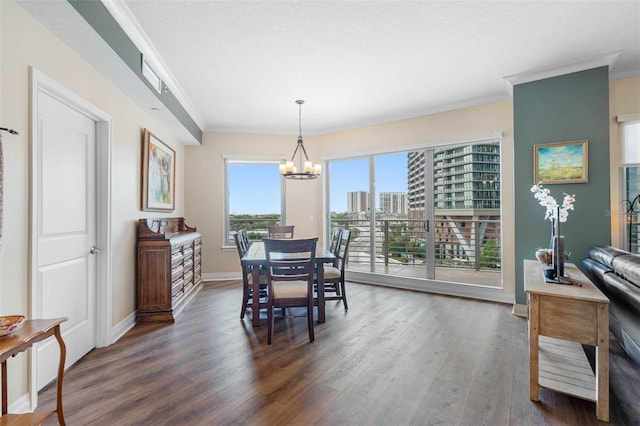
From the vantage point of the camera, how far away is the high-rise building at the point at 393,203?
196 inches

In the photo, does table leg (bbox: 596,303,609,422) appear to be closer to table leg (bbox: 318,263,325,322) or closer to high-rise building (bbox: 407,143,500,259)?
table leg (bbox: 318,263,325,322)

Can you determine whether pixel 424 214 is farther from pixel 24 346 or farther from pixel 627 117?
pixel 24 346

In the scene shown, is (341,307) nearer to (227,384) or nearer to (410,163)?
(227,384)

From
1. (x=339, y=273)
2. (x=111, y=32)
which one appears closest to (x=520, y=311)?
(x=339, y=273)

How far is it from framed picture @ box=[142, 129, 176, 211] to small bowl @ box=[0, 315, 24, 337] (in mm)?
2306

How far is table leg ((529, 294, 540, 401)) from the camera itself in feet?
6.17

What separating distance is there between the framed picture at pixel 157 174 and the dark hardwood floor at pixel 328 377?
1565mm

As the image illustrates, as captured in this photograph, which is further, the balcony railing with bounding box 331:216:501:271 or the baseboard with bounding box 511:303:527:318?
the balcony railing with bounding box 331:216:501:271

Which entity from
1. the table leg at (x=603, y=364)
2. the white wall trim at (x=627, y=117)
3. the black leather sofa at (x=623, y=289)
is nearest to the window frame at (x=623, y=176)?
the white wall trim at (x=627, y=117)

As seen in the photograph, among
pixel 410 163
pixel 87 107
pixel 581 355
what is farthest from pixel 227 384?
pixel 410 163

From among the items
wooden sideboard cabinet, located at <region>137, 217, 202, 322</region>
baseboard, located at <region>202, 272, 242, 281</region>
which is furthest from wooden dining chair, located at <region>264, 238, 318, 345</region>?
baseboard, located at <region>202, 272, 242, 281</region>

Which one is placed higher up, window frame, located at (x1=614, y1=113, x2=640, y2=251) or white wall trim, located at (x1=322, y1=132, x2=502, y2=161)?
white wall trim, located at (x1=322, y1=132, x2=502, y2=161)

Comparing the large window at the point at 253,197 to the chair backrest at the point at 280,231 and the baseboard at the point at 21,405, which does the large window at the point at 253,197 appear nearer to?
the chair backrest at the point at 280,231

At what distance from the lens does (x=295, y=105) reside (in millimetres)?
4402
